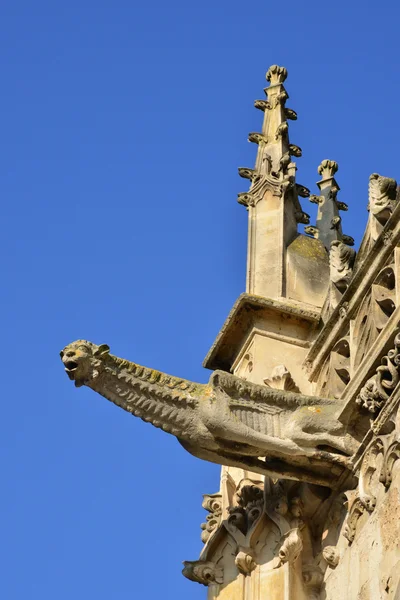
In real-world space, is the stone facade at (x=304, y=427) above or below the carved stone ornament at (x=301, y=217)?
below

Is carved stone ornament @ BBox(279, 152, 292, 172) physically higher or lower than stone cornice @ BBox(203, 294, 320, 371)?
higher

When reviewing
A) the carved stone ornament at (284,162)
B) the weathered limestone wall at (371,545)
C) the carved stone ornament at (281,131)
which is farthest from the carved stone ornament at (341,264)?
the carved stone ornament at (281,131)

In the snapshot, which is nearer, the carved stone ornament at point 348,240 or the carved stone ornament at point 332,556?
the carved stone ornament at point 332,556

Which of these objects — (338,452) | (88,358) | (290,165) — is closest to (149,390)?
(88,358)

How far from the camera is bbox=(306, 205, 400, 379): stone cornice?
39.1 ft

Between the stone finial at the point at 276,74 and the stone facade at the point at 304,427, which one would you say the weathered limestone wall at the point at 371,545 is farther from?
the stone finial at the point at 276,74

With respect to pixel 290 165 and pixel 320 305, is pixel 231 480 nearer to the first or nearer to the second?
pixel 320 305

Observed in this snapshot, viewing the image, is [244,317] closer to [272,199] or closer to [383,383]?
[272,199]

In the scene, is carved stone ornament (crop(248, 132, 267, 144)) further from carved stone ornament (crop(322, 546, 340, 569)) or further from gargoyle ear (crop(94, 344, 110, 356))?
carved stone ornament (crop(322, 546, 340, 569))

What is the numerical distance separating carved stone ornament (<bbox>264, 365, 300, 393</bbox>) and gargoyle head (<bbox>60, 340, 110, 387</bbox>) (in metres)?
1.52

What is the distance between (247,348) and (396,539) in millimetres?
3269

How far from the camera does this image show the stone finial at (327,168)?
16331 mm

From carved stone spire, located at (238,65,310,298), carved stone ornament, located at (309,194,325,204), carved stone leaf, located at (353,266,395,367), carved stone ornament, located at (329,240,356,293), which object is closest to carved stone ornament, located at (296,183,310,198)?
carved stone spire, located at (238,65,310,298)

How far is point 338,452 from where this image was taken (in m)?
11.7
